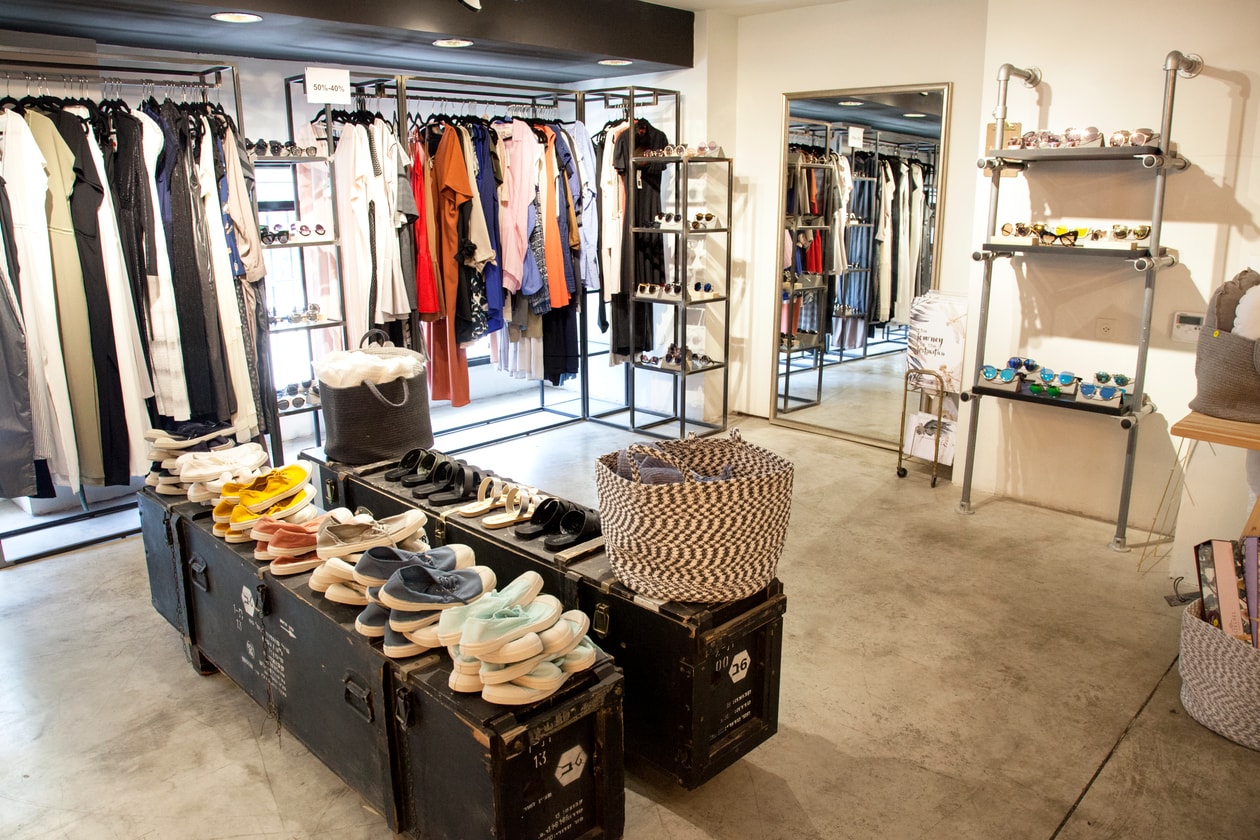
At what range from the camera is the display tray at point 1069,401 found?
391 cm

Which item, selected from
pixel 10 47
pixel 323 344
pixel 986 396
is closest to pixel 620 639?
pixel 986 396

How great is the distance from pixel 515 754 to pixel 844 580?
7.43 ft

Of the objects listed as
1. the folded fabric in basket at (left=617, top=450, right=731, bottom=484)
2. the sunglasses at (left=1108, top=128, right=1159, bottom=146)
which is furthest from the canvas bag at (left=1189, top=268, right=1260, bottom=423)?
the folded fabric in basket at (left=617, top=450, right=731, bottom=484)

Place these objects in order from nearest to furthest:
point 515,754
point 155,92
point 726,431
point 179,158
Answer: point 515,754
point 179,158
point 155,92
point 726,431

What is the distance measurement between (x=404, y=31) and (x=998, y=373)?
3396 mm

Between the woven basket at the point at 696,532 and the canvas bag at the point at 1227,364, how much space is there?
6.51 ft

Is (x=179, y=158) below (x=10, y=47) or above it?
below

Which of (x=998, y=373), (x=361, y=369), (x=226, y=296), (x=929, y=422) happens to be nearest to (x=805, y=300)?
(x=929, y=422)

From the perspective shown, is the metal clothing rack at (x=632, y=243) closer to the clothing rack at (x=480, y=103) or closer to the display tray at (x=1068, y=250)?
the clothing rack at (x=480, y=103)

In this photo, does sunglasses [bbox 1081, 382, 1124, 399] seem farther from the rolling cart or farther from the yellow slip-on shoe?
the yellow slip-on shoe

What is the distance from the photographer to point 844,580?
12.3ft

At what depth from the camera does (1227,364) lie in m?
3.16

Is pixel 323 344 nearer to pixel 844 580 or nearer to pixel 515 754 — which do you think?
pixel 844 580

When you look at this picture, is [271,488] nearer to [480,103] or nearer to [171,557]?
[171,557]
